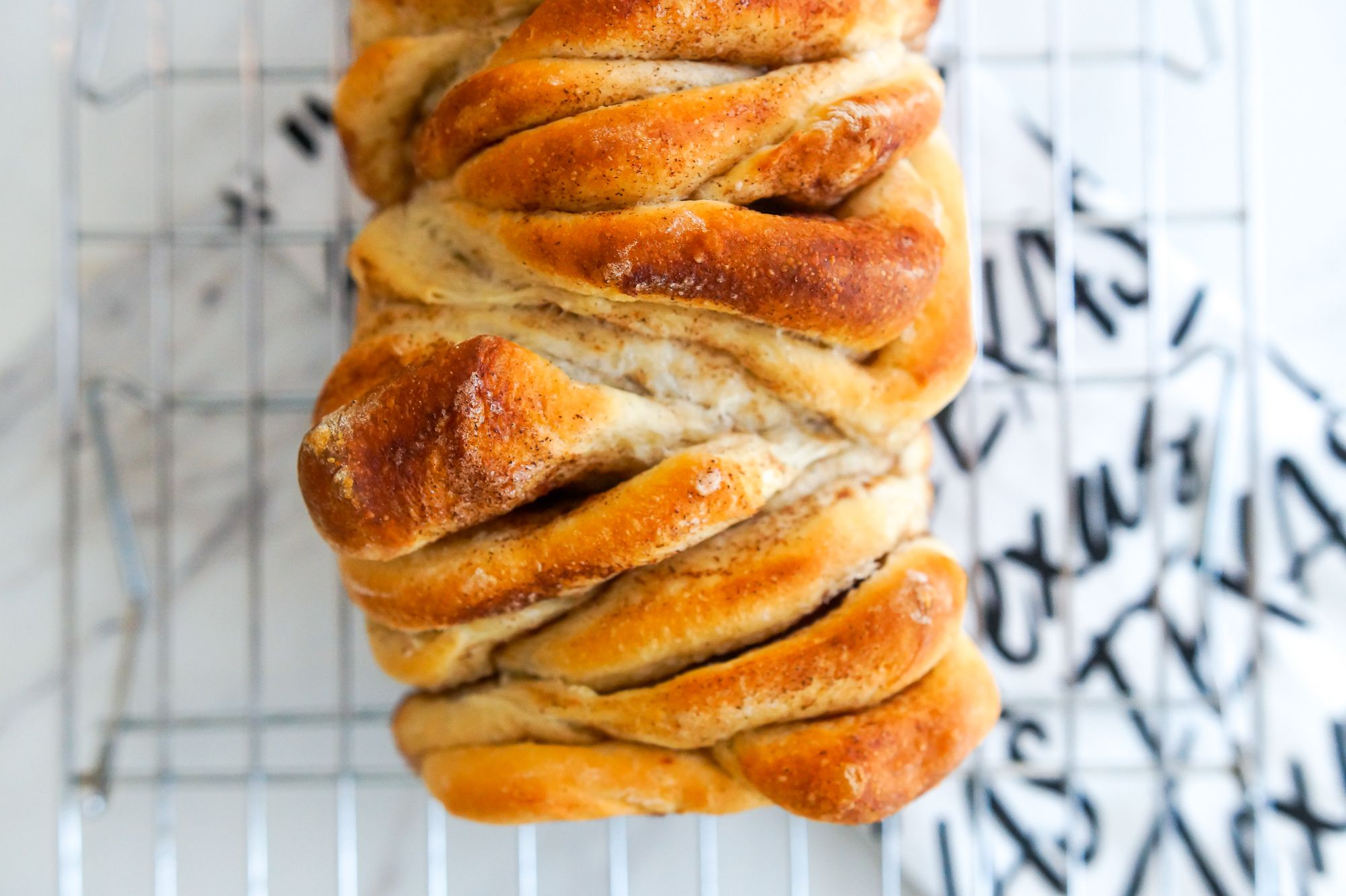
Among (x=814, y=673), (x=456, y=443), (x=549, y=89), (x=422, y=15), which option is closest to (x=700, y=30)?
(x=549, y=89)

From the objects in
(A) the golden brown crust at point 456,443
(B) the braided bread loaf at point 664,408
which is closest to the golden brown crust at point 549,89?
(B) the braided bread loaf at point 664,408

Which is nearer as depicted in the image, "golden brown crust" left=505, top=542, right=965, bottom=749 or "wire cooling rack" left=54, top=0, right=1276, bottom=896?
"golden brown crust" left=505, top=542, right=965, bottom=749

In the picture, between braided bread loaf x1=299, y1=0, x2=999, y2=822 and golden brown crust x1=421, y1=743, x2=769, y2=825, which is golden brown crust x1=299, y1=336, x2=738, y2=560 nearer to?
braided bread loaf x1=299, y1=0, x2=999, y2=822

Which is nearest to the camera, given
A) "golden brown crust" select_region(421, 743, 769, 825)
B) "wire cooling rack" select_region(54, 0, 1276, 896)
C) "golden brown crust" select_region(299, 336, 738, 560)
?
"golden brown crust" select_region(299, 336, 738, 560)

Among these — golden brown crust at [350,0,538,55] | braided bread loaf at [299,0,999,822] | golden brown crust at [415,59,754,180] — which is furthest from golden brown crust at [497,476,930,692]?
golden brown crust at [350,0,538,55]

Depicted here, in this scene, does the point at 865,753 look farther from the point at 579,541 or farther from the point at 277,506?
the point at 277,506

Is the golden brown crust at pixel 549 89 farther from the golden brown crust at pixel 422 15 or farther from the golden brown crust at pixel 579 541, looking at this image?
the golden brown crust at pixel 579 541

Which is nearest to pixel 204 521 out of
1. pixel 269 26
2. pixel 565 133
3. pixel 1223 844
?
pixel 269 26

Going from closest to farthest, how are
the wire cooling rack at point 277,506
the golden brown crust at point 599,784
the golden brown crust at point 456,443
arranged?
the golden brown crust at point 456,443 < the golden brown crust at point 599,784 < the wire cooling rack at point 277,506
